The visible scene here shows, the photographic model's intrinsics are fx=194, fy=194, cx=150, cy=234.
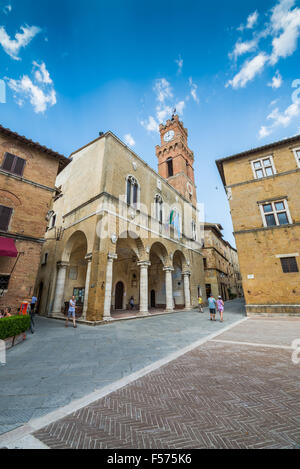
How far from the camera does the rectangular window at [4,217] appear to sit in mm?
10984

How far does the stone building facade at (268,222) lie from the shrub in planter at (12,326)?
580 inches

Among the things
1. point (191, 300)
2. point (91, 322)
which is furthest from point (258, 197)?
point (91, 322)

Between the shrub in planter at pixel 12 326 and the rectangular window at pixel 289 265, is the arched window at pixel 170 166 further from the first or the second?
the shrub in planter at pixel 12 326

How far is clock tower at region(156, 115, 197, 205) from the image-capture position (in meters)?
29.4

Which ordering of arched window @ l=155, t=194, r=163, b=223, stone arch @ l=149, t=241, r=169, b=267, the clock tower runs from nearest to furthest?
stone arch @ l=149, t=241, r=169, b=267, arched window @ l=155, t=194, r=163, b=223, the clock tower

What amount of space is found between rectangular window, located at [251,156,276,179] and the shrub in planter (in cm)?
1965

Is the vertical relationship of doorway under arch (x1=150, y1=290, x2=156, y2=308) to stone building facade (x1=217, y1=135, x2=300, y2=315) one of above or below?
below

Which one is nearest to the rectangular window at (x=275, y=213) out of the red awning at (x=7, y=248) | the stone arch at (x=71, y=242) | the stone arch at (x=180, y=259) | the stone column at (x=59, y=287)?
the stone arch at (x=180, y=259)

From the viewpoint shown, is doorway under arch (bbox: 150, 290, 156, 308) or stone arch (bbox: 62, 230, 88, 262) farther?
doorway under arch (bbox: 150, 290, 156, 308)

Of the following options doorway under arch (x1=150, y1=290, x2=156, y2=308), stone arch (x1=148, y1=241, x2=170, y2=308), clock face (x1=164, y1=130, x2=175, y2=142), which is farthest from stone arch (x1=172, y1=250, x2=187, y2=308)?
clock face (x1=164, y1=130, x2=175, y2=142)

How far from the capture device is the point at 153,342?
742 centimetres

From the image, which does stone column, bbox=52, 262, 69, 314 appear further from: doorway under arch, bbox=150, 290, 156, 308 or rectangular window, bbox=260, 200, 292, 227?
rectangular window, bbox=260, 200, 292, 227

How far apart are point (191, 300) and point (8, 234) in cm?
1877

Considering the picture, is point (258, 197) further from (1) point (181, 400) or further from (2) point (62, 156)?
(1) point (181, 400)
